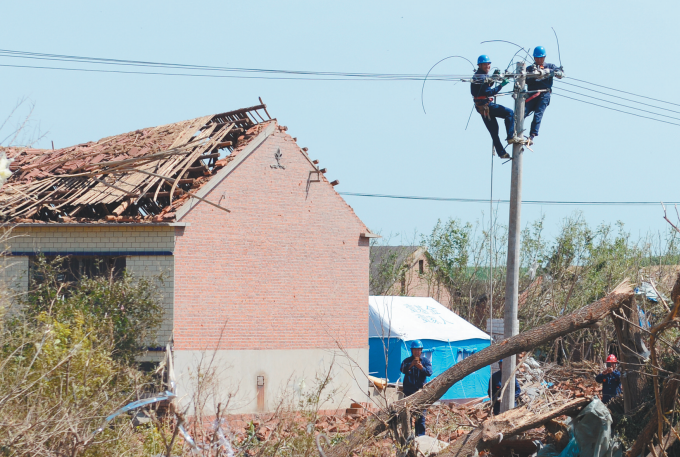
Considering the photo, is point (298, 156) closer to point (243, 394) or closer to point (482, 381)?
point (243, 394)

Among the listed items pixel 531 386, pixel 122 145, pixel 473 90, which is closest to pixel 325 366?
pixel 531 386

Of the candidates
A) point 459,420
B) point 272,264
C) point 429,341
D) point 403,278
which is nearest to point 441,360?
point 429,341

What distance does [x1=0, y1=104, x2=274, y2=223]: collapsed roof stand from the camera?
16.0 m

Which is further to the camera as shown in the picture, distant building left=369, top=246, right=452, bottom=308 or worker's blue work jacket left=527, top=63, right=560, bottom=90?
distant building left=369, top=246, right=452, bottom=308

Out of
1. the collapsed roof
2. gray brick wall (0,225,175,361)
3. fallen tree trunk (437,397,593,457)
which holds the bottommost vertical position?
fallen tree trunk (437,397,593,457)

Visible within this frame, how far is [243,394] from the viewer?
17.3 m

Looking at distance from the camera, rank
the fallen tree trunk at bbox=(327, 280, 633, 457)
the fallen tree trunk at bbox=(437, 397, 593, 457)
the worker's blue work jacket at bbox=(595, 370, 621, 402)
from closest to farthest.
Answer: the fallen tree trunk at bbox=(437, 397, 593, 457)
the fallen tree trunk at bbox=(327, 280, 633, 457)
the worker's blue work jacket at bbox=(595, 370, 621, 402)

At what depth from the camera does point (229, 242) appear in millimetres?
17500

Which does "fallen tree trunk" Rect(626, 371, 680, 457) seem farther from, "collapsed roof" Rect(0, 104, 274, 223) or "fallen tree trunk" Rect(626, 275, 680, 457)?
"collapsed roof" Rect(0, 104, 274, 223)

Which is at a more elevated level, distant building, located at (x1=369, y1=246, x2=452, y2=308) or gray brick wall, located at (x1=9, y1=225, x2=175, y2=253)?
gray brick wall, located at (x1=9, y1=225, x2=175, y2=253)

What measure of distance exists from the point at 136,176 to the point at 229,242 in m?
2.63

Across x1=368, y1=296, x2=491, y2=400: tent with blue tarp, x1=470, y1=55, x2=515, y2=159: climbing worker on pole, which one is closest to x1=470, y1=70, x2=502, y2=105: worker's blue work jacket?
x1=470, y1=55, x2=515, y2=159: climbing worker on pole

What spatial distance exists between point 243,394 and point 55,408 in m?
9.65

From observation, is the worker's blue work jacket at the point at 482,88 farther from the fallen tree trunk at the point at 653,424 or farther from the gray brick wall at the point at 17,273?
the gray brick wall at the point at 17,273
